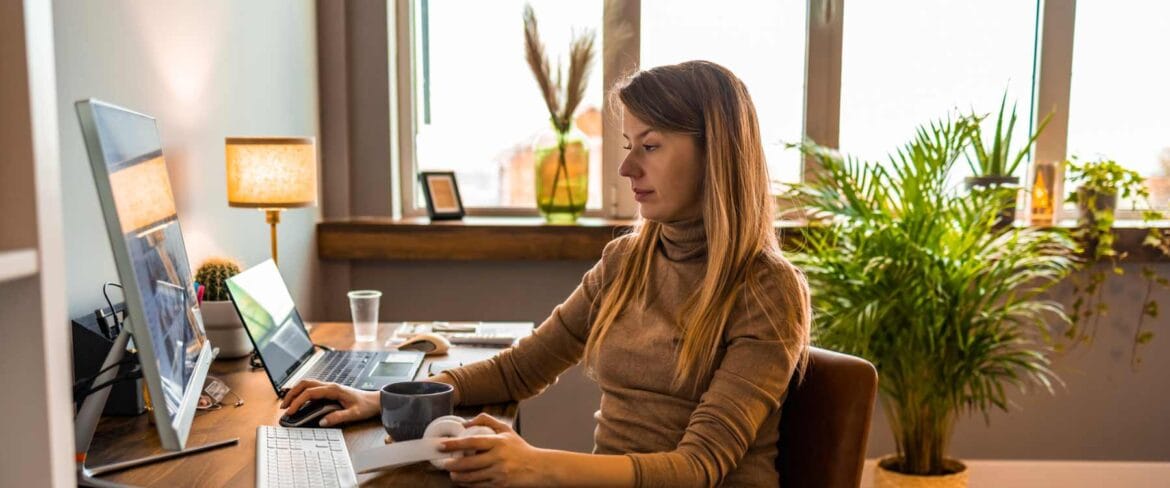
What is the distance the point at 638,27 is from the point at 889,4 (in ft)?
2.73

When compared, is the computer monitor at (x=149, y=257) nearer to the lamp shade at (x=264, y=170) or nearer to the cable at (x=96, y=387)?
the cable at (x=96, y=387)

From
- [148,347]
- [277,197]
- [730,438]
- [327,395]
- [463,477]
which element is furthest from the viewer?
[277,197]

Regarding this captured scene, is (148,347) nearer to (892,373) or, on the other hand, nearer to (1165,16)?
(892,373)

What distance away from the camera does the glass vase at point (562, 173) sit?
2.95 m

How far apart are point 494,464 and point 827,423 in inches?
20.2

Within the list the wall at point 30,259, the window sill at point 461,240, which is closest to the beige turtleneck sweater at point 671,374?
the wall at point 30,259

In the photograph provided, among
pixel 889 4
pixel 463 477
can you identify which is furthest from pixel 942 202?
pixel 463 477

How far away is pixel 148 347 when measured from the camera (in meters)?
0.87

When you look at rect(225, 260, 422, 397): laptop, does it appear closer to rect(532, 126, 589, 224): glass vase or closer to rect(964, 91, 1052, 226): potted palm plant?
rect(532, 126, 589, 224): glass vase

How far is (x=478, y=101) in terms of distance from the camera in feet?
10.5

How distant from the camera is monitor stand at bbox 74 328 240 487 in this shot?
3.47ft

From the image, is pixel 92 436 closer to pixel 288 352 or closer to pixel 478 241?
pixel 288 352

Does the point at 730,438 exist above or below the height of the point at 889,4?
below

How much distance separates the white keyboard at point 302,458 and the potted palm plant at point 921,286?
5.16 ft
